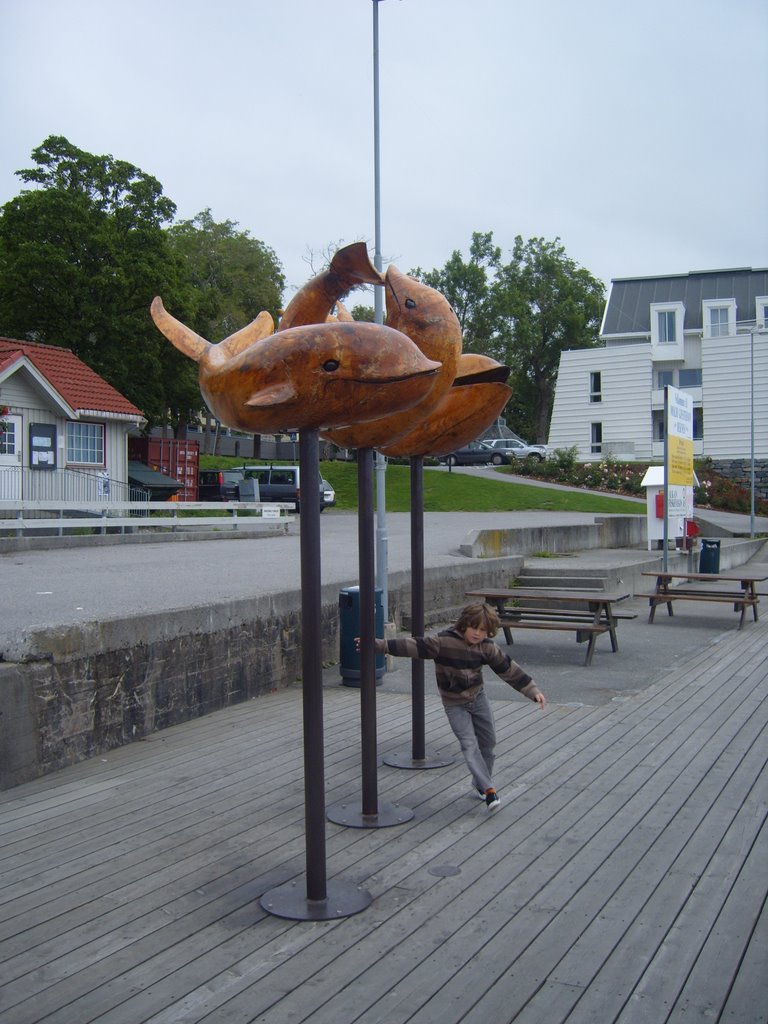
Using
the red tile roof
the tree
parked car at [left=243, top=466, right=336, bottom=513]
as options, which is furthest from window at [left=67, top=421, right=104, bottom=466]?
the tree

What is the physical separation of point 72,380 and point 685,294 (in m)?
37.1

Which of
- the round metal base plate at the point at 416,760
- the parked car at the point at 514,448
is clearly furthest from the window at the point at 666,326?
the round metal base plate at the point at 416,760

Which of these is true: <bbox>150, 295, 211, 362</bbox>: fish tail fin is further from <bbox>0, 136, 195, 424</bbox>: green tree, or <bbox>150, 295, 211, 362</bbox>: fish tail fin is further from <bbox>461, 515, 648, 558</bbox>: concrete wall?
<bbox>0, 136, 195, 424</bbox>: green tree

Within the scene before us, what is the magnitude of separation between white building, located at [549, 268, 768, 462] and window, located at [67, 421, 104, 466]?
95.9ft

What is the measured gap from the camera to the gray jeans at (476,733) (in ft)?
19.5

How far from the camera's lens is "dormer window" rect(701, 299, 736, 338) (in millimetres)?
51312

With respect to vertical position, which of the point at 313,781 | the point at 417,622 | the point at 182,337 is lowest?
the point at 313,781

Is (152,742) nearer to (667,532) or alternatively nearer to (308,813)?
(308,813)

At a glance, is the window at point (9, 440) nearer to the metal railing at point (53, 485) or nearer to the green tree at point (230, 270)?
the metal railing at point (53, 485)

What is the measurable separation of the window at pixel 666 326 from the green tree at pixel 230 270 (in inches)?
793

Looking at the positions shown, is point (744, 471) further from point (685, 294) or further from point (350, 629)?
point (350, 629)

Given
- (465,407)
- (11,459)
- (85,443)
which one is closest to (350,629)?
(465,407)

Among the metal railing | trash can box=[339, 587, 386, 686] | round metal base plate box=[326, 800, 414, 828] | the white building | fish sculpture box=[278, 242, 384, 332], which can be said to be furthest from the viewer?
the white building

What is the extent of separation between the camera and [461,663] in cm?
599
